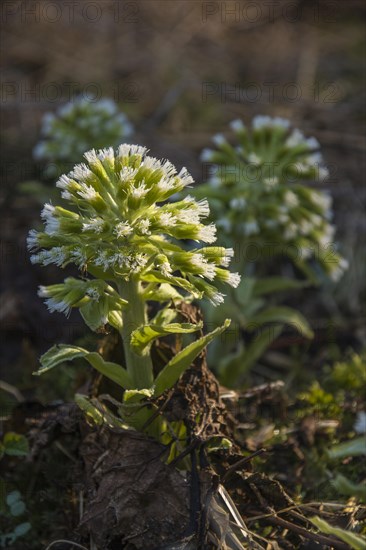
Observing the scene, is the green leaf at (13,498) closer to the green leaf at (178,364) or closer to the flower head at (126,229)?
the green leaf at (178,364)

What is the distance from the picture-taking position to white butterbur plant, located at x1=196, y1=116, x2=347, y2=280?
452 centimetres

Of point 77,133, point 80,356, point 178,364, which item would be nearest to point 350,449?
point 178,364

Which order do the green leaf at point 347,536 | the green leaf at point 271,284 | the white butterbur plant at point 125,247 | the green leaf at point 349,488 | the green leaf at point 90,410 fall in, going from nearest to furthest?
1. the green leaf at point 347,536
2. the white butterbur plant at point 125,247
3. the green leaf at point 90,410
4. the green leaf at point 349,488
5. the green leaf at point 271,284

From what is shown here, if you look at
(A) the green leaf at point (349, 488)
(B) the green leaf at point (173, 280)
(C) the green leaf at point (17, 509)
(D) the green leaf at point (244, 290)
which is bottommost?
(C) the green leaf at point (17, 509)

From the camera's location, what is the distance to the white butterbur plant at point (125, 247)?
9.21 feet

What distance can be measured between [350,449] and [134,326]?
129 cm

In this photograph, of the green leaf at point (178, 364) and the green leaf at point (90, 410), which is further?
the green leaf at point (90, 410)

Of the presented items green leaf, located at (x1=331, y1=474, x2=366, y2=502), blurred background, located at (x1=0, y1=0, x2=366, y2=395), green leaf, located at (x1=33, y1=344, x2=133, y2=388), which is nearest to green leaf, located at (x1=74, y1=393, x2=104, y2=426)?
green leaf, located at (x1=33, y1=344, x2=133, y2=388)

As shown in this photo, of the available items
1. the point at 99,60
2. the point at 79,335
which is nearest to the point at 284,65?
the point at 99,60

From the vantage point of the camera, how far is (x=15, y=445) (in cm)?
328

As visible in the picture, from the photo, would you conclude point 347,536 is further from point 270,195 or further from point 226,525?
point 270,195

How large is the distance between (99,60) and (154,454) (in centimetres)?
659

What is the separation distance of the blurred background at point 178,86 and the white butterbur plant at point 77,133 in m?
0.41

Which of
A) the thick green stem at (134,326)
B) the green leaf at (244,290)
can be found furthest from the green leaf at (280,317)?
A: the thick green stem at (134,326)
